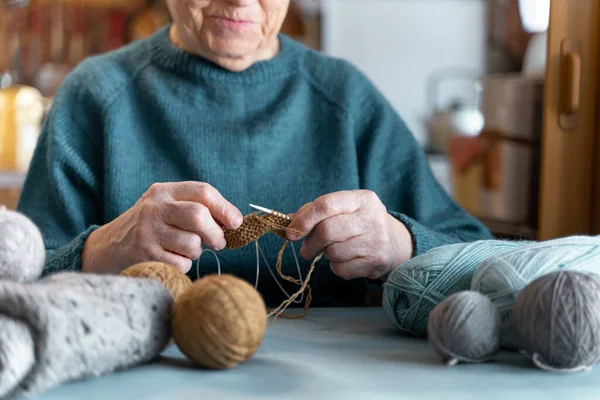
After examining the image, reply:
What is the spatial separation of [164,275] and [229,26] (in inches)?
23.9

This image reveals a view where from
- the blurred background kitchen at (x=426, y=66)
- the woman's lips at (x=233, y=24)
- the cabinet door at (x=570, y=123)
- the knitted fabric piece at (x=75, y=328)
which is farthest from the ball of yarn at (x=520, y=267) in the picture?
the blurred background kitchen at (x=426, y=66)

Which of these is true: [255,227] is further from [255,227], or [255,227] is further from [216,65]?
[216,65]

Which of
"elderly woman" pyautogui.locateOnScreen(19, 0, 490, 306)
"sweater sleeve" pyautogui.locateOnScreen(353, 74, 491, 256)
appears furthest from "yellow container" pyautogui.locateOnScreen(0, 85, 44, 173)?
"sweater sleeve" pyautogui.locateOnScreen(353, 74, 491, 256)

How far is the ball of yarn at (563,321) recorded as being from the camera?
696 millimetres

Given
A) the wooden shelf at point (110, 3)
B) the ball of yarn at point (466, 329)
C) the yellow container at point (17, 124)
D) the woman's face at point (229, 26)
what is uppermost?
the wooden shelf at point (110, 3)

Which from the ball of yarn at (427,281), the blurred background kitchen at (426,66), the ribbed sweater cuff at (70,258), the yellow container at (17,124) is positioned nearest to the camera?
the ball of yarn at (427,281)

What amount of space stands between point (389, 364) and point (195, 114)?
721 millimetres

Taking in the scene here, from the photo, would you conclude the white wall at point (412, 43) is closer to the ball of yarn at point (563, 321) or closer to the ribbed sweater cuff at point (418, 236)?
the ribbed sweater cuff at point (418, 236)

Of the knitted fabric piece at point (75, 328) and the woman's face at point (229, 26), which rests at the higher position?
the woman's face at point (229, 26)

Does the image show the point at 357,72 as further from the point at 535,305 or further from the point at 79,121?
the point at 535,305

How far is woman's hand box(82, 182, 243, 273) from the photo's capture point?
3.03ft

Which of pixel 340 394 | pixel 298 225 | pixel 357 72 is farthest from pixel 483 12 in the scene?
pixel 340 394

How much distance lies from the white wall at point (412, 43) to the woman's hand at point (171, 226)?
3.82m

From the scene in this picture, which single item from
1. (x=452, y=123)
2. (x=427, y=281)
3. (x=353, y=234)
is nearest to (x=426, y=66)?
(x=452, y=123)
